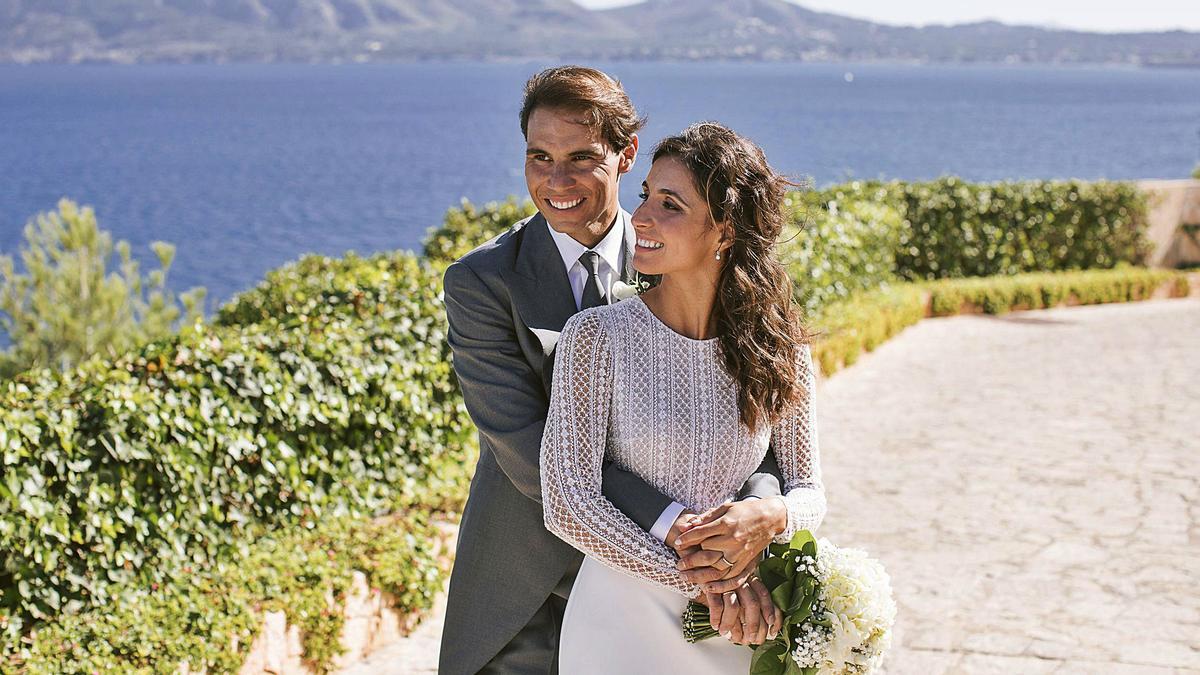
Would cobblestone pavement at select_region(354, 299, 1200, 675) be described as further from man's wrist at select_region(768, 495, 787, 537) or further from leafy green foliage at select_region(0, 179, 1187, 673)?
man's wrist at select_region(768, 495, 787, 537)


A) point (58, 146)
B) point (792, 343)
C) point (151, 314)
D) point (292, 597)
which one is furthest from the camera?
point (58, 146)

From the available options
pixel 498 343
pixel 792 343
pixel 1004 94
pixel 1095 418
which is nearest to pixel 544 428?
pixel 498 343

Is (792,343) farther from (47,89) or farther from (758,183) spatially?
(47,89)

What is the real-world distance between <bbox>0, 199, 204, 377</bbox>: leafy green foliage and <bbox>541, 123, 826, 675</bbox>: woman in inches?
366

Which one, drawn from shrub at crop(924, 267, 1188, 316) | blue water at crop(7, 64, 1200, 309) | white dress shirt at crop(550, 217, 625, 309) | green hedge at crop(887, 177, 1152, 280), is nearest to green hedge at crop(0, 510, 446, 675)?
white dress shirt at crop(550, 217, 625, 309)

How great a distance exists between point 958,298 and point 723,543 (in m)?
10.2

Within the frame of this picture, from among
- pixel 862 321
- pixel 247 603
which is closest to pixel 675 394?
pixel 247 603

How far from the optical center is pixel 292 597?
14.6 ft

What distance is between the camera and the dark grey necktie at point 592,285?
8.96ft

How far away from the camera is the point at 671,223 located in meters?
2.36

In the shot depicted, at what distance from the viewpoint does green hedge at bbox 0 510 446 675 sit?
402 centimetres

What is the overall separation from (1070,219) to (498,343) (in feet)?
39.8

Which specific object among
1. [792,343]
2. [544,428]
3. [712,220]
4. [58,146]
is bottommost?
[58,146]

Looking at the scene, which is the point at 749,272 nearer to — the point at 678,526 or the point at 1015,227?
the point at 678,526
